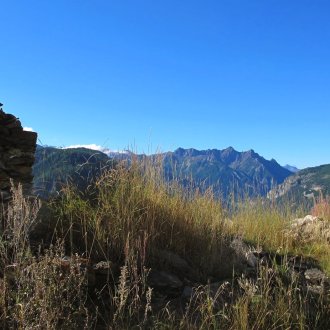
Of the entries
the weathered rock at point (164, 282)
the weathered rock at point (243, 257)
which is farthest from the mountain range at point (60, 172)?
the weathered rock at point (243, 257)

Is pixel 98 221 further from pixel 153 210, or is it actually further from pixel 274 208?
pixel 274 208

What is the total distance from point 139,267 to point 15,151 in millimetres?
3036

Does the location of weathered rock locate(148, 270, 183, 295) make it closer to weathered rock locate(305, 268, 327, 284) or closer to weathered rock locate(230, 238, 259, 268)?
weathered rock locate(230, 238, 259, 268)

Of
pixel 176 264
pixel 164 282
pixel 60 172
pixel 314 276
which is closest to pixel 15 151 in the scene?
pixel 60 172

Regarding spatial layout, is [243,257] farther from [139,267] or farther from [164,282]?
[139,267]

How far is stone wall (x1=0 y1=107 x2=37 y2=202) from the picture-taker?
691cm

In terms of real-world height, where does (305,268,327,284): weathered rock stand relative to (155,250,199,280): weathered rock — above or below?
below

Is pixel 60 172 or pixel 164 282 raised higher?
pixel 60 172

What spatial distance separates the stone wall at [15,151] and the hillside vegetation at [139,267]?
1.17 meters

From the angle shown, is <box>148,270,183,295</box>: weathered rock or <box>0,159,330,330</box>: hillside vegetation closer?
<box>0,159,330,330</box>: hillside vegetation

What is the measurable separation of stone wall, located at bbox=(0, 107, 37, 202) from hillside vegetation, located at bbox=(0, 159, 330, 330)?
1.17 m

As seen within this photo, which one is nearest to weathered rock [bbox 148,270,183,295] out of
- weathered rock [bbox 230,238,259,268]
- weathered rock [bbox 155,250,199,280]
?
weathered rock [bbox 155,250,199,280]

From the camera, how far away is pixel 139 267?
544 centimetres

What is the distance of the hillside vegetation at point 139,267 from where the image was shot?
392 cm
